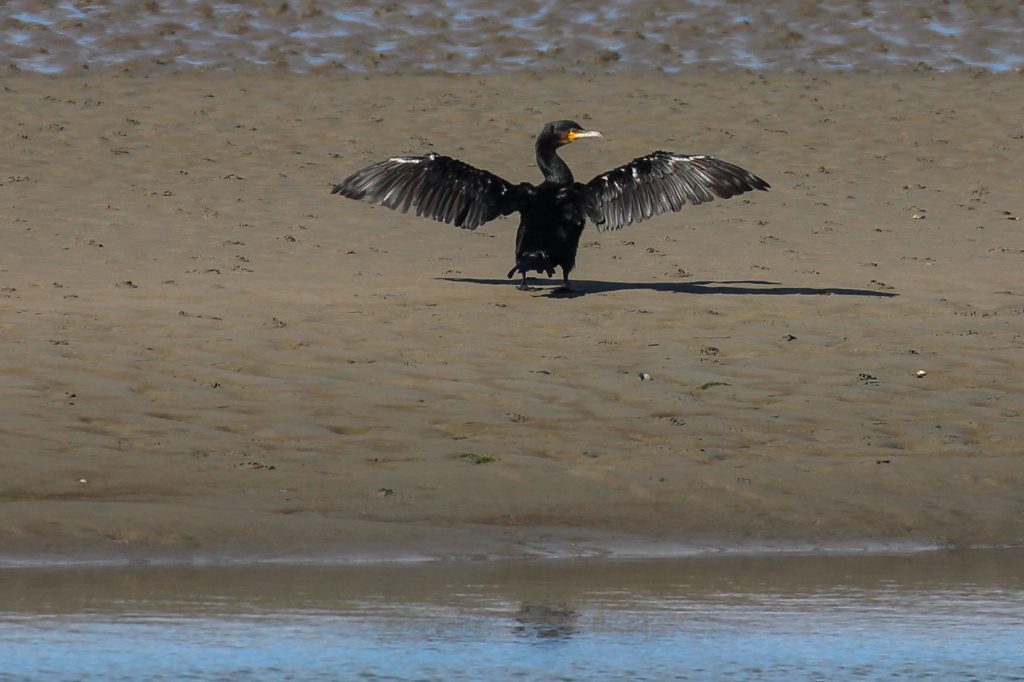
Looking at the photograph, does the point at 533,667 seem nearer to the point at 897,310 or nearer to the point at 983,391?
the point at 983,391

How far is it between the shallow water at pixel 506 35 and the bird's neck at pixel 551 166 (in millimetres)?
10318

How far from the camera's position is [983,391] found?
1082 centimetres

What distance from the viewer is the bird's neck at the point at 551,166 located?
1406 centimetres

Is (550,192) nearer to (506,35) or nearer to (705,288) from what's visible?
(705,288)

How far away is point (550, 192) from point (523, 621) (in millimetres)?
7227

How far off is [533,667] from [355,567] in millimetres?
1730

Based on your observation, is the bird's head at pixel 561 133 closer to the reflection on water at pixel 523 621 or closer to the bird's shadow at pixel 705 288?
the bird's shadow at pixel 705 288

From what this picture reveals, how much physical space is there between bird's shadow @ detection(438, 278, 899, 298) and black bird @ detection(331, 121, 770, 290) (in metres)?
0.25

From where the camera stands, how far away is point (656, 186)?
1392cm

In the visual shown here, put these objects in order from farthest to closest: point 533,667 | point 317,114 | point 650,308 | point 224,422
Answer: point 317,114
point 650,308
point 224,422
point 533,667

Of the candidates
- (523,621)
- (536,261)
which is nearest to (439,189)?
(536,261)

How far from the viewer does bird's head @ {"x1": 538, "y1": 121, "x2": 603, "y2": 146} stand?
14.0 m

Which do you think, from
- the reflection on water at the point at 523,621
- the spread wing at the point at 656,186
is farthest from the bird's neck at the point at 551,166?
the reflection on water at the point at 523,621

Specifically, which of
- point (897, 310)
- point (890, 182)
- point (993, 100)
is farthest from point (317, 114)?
point (897, 310)
